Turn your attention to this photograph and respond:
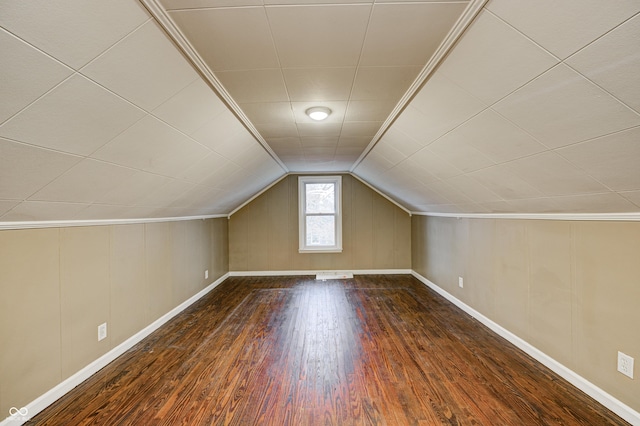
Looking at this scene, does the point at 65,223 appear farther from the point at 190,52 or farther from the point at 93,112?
the point at 190,52

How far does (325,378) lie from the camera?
2377 mm

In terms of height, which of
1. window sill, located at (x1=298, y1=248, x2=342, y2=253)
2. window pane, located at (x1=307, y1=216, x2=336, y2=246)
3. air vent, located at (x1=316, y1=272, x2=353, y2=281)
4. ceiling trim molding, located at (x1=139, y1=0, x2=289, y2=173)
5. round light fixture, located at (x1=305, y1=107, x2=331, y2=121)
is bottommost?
air vent, located at (x1=316, y1=272, x2=353, y2=281)

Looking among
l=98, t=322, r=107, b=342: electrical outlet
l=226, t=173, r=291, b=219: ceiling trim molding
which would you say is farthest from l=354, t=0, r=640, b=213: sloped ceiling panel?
l=226, t=173, r=291, b=219: ceiling trim molding

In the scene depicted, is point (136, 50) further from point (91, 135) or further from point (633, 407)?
point (633, 407)

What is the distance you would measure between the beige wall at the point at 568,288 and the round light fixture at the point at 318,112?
2.09 metres

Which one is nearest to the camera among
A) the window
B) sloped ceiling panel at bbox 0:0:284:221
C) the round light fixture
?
sloped ceiling panel at bbox 0:0:284:221

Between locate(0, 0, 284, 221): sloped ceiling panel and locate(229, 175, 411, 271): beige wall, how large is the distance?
11.4ft

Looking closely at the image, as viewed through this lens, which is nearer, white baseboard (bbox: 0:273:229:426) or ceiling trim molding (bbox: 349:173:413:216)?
white baseboard (bbox: 0:273:229:426)

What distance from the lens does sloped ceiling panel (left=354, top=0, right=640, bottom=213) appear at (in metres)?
1.08

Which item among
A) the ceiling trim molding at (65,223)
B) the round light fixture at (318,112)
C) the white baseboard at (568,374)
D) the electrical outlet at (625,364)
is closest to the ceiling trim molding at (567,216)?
the electrical outlet at (625,364)

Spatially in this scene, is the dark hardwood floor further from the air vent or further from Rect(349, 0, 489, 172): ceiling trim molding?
Rect(349, 0, 489, 172): ceiling trim molding

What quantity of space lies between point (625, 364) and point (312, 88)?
268 centimetres

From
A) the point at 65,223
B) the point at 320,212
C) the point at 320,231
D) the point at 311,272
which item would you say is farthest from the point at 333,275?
the point at 65,223

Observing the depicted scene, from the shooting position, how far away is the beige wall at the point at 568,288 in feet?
6.26
